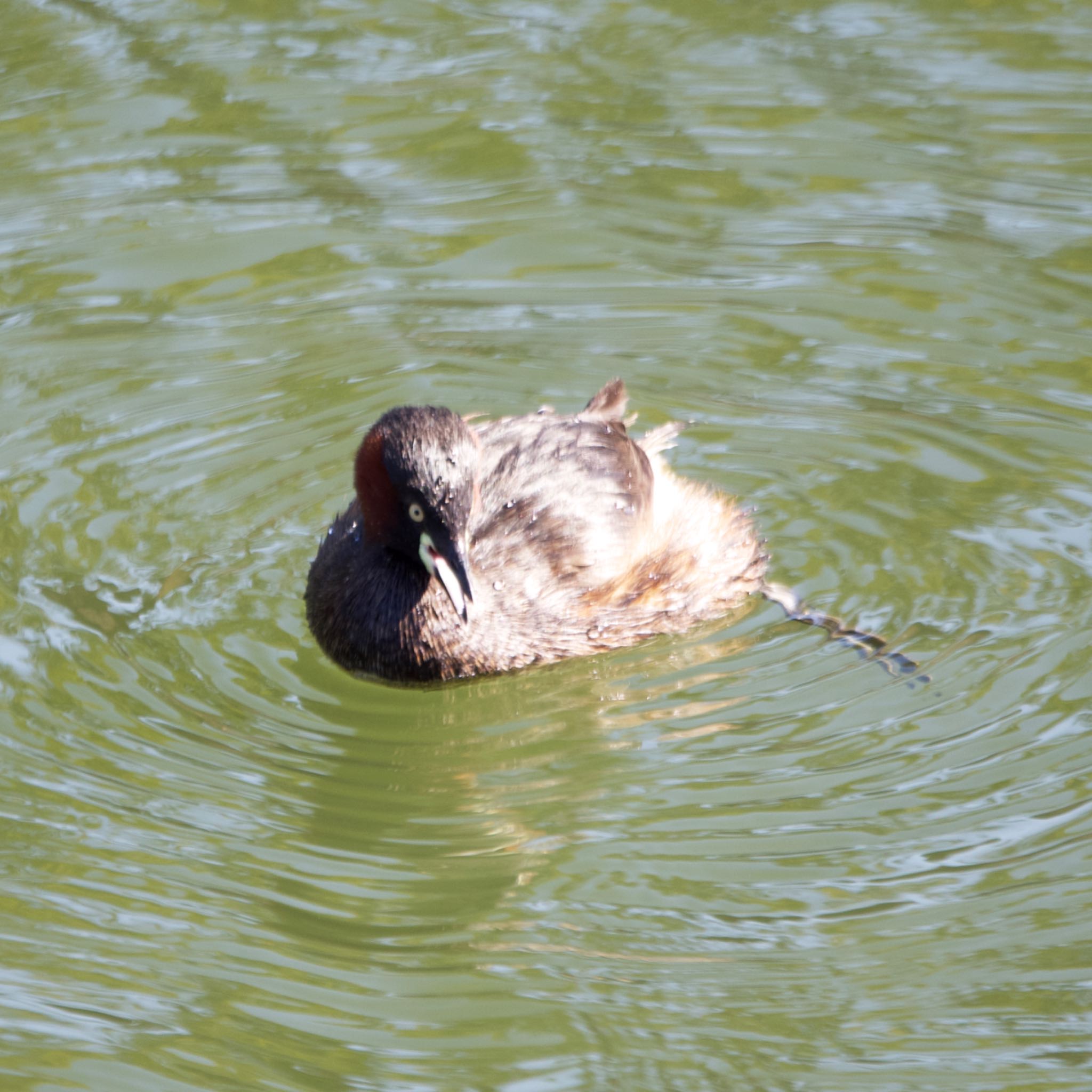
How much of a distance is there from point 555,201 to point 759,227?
1190mm

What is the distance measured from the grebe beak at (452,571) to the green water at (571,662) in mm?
541

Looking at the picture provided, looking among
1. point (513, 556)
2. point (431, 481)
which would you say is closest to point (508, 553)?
point (513, 556)

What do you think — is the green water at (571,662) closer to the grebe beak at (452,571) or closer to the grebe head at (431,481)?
the grebe beak at (452,571)

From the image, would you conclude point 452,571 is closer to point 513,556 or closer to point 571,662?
point 513,556

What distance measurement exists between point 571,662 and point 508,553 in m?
0.51

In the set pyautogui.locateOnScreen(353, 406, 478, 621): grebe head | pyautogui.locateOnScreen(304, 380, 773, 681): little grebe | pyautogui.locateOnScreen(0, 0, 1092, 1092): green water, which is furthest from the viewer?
pyautogui.locateOnScreen(304, 380, 773, 681): little grebe

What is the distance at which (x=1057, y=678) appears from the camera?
263 inches

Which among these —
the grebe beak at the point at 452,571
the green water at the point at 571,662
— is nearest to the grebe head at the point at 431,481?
the grebe beak at the point at 452,571

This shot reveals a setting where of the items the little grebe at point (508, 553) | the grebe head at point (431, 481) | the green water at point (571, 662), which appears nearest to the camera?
the green water at point (571, 662)

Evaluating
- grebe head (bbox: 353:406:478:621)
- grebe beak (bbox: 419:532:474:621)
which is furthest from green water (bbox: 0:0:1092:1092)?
grebe head (bbox: 353:406:478:621)

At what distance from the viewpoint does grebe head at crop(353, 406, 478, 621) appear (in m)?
6.46

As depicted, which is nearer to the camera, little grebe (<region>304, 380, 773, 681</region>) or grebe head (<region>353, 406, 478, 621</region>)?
grebe head (<region>353, 406, 478, 621</region>)

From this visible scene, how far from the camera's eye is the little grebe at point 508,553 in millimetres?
6578

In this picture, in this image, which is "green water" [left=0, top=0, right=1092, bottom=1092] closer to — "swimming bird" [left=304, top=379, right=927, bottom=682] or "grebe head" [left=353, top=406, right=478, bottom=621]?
"swimming bird" [left=304, top=379, right=927, bottom=682]
